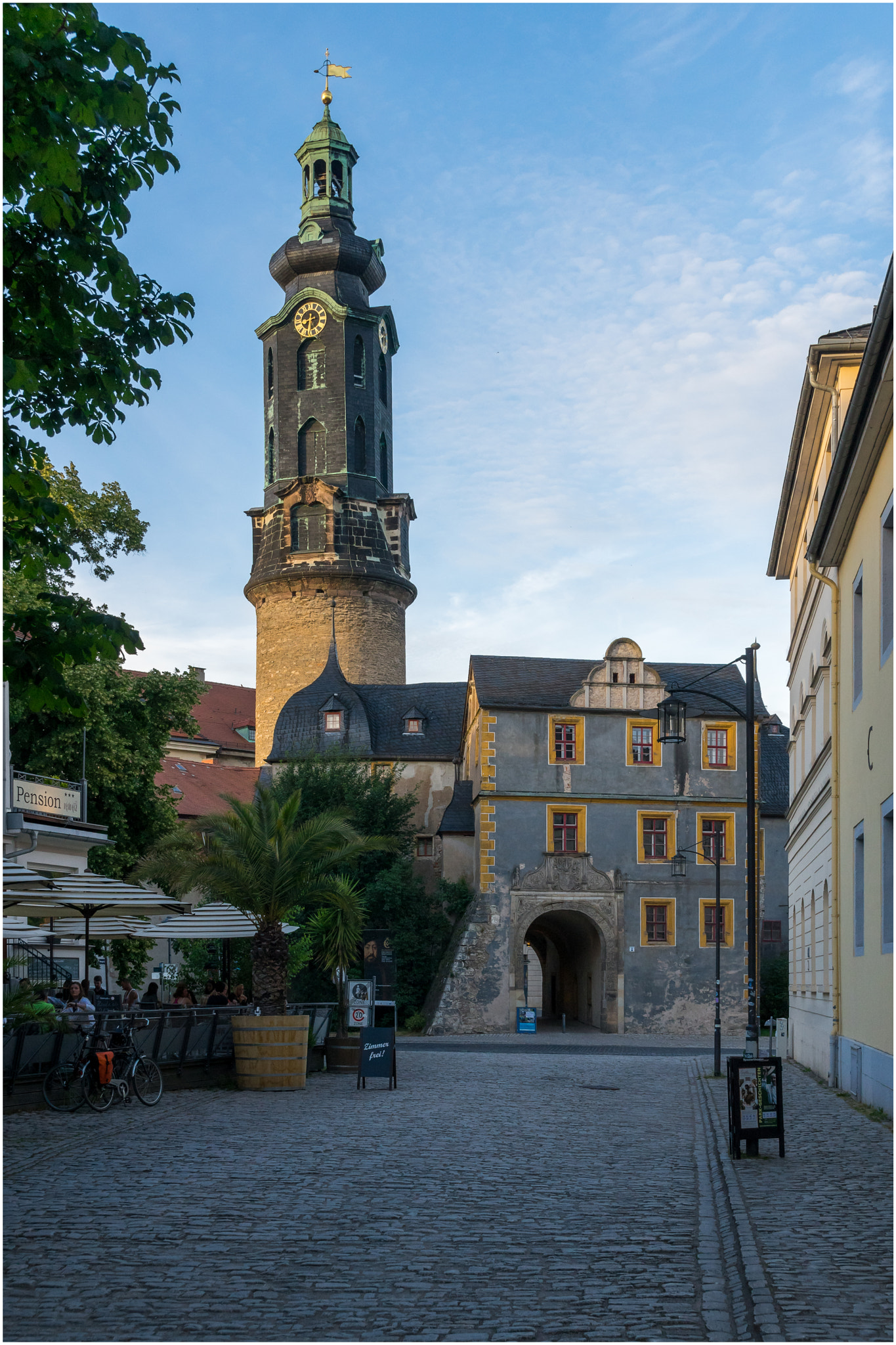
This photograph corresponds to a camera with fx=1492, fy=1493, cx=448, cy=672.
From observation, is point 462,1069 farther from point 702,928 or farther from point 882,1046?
point 702,928

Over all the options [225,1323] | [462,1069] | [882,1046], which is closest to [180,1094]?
[462,1069]

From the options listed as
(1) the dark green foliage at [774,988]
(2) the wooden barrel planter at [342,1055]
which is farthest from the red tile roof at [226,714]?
(2) the wooden barrel planter at [342,1055]

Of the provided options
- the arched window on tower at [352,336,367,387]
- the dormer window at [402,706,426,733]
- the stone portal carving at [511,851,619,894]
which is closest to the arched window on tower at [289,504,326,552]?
the arched window on tower at [352,336,367,387]

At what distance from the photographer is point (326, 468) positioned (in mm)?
67688

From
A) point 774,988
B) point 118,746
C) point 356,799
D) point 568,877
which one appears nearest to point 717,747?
point 568,877

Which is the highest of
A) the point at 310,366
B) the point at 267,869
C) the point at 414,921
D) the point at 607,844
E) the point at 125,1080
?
the point at 310,366

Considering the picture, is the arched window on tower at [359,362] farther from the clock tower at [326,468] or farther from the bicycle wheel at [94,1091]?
the bicycle wheel at [94,1091]

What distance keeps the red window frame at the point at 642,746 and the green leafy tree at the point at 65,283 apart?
126ft

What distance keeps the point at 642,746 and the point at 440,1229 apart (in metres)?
40.5

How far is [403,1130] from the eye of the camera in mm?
16078

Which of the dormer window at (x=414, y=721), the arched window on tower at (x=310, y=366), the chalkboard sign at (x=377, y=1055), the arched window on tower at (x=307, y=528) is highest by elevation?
the arched window on tower at (x=310, y=366)

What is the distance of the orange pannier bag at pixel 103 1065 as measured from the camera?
18109 mm

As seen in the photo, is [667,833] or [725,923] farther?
[667,833]

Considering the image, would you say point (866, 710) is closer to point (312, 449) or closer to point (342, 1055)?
point (342, 1055)
